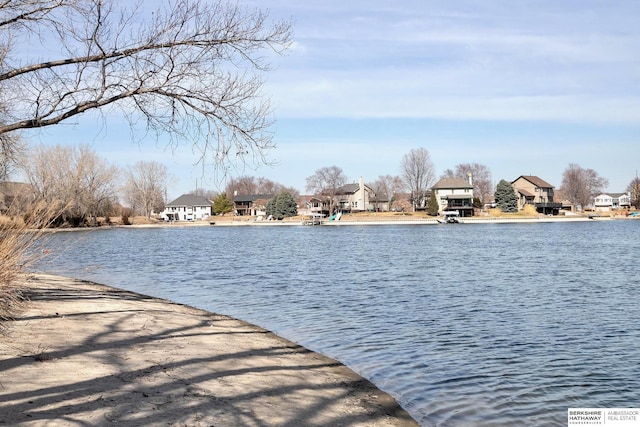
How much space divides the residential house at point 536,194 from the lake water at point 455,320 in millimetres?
110866

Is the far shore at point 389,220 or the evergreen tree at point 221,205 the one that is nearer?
the far shore at point 389,220

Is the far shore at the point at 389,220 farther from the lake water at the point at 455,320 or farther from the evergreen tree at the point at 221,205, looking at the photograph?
the lake water at the point at 455,320

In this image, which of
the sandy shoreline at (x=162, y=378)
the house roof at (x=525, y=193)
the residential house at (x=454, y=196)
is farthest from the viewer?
the house roof at (x=525, y=193)

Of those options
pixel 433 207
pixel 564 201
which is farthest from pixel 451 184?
pixel 564 201

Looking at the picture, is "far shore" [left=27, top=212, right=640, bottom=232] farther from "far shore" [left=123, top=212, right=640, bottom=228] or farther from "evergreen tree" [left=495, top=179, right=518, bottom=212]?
"evergreen tree" [left=495, top=179, right=518, bottom=212]

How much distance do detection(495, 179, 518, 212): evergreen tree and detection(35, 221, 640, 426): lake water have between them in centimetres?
9424

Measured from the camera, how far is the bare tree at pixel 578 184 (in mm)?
171625

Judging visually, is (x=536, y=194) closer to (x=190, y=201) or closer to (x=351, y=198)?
(x=351, y=198)

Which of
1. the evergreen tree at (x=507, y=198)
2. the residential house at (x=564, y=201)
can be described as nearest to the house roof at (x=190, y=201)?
the evergreen tree at (x=507, y=198)

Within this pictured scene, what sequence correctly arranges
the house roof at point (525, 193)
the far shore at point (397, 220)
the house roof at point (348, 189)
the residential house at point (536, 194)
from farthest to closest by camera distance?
the house roof at point (348, 189)
the house roof at point (525, 193)
the residential house at point (536, 194)
the far shore at point (397, 220)

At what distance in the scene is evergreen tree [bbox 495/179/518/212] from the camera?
130 meters

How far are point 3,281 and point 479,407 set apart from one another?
26.3ft

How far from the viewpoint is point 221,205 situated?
172m

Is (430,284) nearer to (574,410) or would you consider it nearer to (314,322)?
(314,322)
